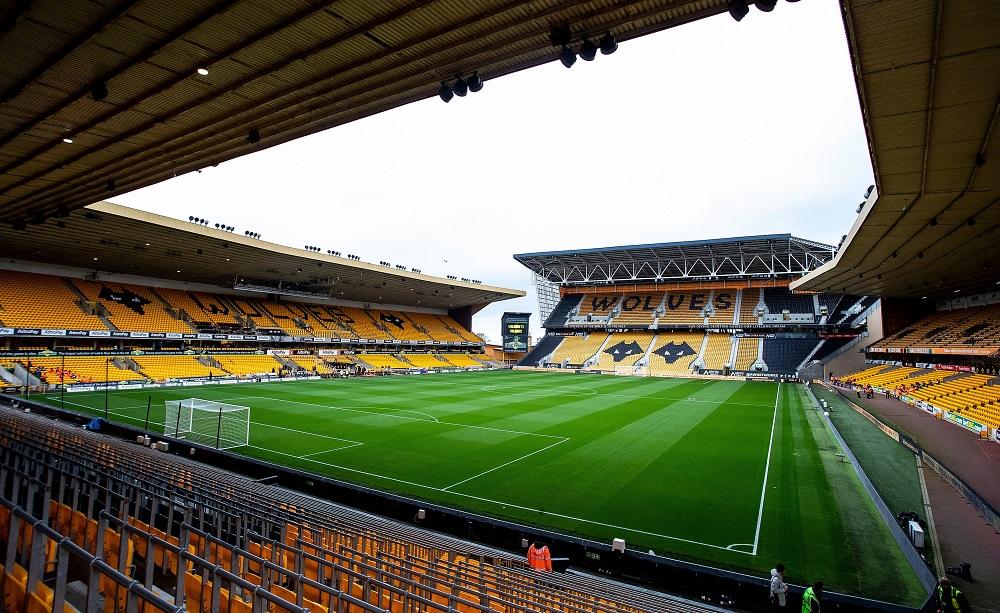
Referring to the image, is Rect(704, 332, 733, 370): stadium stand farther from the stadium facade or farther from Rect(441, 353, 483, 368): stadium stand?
Rect(441, 353, 483, 368): stadium stand

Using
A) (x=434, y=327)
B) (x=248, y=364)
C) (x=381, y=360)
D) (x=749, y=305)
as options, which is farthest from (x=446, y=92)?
(x=749, y=305)

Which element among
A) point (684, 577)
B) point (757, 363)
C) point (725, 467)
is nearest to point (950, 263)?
point (725, 467)

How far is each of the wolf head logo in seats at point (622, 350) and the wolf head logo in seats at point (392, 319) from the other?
25.4m

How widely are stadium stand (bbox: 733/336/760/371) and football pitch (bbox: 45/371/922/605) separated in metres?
24.6

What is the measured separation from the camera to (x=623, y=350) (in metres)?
59.1

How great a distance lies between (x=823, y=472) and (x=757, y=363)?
41094mm

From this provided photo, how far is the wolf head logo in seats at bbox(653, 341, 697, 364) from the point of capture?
5512cm

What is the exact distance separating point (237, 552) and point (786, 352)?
57.3 m

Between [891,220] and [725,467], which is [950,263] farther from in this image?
[725,467]

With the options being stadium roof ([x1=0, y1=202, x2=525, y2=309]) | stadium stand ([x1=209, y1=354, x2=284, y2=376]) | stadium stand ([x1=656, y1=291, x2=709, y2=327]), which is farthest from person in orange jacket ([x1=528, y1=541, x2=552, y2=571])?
stadium stand ([x1=656, y1=291, x2=709, y2=327])

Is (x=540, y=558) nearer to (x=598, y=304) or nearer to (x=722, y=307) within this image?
(x=722, y=307)

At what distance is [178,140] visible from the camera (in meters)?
12.2

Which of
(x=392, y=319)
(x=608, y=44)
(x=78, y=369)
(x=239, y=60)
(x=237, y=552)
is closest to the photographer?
(x=237, y=552)

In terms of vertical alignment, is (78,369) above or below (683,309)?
Result: below
